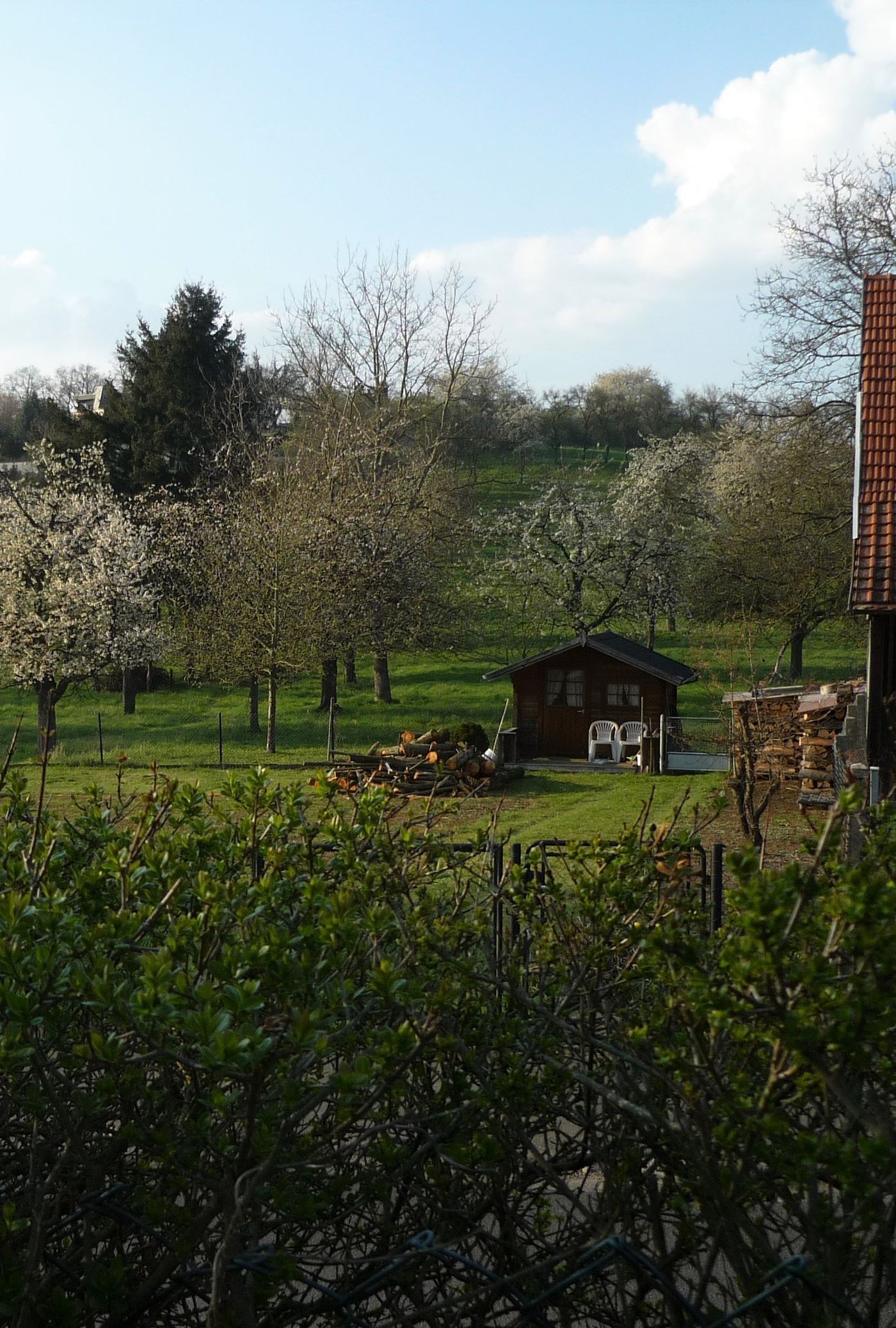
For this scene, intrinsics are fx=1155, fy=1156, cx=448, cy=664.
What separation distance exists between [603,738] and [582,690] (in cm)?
134

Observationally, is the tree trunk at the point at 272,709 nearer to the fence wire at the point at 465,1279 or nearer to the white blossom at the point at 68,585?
the white blossom at the point at 68,585

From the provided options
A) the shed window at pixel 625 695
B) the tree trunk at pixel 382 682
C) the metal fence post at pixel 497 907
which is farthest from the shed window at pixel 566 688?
the metal fence post at pixel 497 907

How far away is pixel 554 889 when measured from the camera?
3338mm

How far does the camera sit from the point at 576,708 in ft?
92.2

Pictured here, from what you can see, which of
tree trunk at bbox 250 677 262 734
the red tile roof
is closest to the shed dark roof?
tree trunk at bbox 250 677 262 734

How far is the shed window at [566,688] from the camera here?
28016 mm

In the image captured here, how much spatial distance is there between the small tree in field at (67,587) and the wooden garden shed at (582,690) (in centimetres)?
1107

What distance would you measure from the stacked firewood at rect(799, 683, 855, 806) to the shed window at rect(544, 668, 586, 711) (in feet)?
27.9

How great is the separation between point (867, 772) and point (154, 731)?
23303 millimetres

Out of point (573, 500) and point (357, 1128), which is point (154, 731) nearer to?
point (573, 500)

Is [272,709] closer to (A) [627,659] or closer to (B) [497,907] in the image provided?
(A) [627,659]

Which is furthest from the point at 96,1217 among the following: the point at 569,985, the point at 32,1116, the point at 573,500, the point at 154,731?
the point at 573,500

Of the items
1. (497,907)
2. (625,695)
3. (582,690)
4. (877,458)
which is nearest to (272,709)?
(582,690)

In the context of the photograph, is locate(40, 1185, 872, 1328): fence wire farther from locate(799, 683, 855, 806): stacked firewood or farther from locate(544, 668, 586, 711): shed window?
locate(544, 668, 586, 711): shed window
